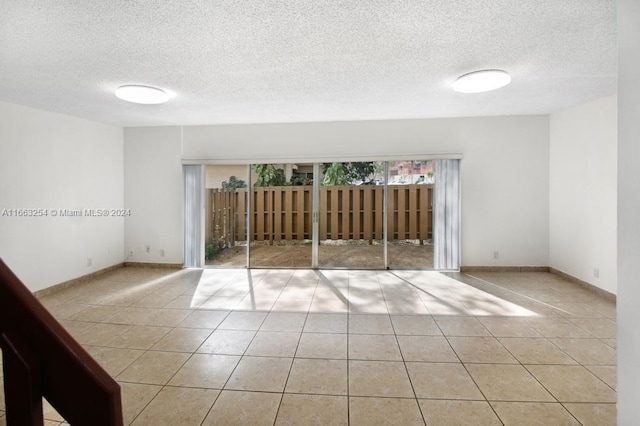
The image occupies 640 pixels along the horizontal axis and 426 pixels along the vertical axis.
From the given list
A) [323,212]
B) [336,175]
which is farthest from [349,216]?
[336,175]

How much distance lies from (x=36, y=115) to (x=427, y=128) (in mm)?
5533

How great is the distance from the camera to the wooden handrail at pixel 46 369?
49 cm

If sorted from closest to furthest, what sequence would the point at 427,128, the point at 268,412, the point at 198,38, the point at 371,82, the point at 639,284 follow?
the point at 639,284 → the point at 268,412 → the point at 198,38 → the point at 371,82 → the point at 427,128

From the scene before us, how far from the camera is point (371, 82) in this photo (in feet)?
11.7

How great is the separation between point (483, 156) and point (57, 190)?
20.8ft

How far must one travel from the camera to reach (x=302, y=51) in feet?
9.23

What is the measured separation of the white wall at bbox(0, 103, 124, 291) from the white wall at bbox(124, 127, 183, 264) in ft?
0.58

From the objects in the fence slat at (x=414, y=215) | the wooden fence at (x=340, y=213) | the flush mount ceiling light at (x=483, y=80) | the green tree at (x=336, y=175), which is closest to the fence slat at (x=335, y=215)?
the wooden fence at (x=340, y=213)

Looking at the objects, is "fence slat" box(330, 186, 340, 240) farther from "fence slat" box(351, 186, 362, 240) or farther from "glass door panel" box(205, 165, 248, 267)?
"glass door panel" box(205, 165, 248, 267)

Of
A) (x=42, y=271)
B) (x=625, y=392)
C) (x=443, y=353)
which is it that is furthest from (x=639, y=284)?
(x=42, y=271)

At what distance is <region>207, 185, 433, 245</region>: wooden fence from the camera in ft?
23.1

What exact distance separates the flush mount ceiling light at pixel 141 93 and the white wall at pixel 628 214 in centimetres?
391

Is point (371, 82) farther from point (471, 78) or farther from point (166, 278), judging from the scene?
point (166, 278)

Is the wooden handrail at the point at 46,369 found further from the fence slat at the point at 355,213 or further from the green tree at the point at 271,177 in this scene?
A: the fence slat at the point at 355,213
